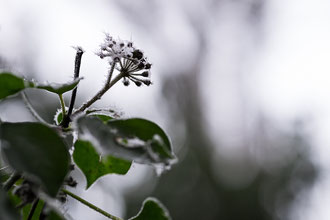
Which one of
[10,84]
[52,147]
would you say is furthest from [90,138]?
[10,84]

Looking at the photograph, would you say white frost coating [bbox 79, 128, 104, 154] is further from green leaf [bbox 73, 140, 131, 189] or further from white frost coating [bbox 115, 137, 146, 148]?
green leaf [bbox 73, 140, 131, 189]

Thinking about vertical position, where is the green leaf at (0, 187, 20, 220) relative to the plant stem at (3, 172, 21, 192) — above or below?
above

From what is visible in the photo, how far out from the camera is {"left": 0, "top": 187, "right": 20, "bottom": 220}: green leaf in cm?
A: 51

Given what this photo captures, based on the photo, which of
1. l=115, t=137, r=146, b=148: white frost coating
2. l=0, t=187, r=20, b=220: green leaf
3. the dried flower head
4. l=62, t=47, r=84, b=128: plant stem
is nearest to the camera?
l=0, t=187, r=20, b=220: green leaf

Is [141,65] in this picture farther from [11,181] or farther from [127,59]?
[11,181]

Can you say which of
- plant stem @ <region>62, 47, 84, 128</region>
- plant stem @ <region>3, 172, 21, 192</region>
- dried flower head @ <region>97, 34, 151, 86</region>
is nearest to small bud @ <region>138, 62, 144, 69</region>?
dried flower head @ <region>97, 34, 151, 86</region>

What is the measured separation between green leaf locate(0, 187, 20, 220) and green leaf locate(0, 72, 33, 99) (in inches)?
6.9

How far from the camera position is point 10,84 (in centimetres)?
65

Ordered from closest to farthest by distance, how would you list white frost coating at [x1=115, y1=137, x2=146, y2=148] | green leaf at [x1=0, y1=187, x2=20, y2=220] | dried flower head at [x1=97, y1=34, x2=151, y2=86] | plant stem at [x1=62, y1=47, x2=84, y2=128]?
green leaf at [x1=0, y1=187, x2=20, y2=220]
white frost coating at [x1=115, y1=137, x2=146, y2=148]
plant stem at [x1=62, y1=47, x2=84, y2=128]
dried flower head at [x1=97, y1=34, x2=151, y2=86]

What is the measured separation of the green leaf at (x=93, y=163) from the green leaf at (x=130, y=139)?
0.14 metres

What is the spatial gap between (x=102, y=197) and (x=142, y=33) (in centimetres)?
578

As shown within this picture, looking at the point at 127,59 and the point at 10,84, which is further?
the point at 127,59

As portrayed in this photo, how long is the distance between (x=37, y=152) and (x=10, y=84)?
13 centimetres

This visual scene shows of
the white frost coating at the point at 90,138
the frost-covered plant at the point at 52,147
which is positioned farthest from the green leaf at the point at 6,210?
the white frost coating at the point at 90,138
